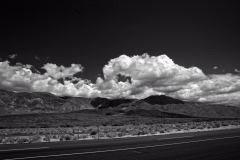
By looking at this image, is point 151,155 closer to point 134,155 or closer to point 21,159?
point 134,155

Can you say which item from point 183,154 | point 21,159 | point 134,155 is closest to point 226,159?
point 183,154

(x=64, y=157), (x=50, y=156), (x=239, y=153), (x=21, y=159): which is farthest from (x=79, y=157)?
(x=239, y=153)

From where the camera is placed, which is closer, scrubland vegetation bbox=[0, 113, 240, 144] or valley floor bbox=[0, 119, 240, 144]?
valley floor bbox=[0, 119, 240, 144]

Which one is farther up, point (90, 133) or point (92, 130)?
point (90, 133)

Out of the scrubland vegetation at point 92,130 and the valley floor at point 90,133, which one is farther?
the scrubland vegetation at point 92,130

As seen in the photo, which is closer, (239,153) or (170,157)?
(170,157)

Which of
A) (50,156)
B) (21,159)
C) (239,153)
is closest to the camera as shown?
(21,159)

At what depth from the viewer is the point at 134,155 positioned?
448 inches

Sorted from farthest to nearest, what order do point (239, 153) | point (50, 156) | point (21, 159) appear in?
1. point (239, 153)
2. point (50, 156)
3. point (21, 159)

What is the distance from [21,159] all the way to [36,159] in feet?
1.90

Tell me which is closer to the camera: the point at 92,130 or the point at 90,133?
the point at 90,133

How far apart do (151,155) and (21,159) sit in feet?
18.0

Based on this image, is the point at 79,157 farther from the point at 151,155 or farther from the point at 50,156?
the point at 151,155

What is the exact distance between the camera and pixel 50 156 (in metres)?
11.1
